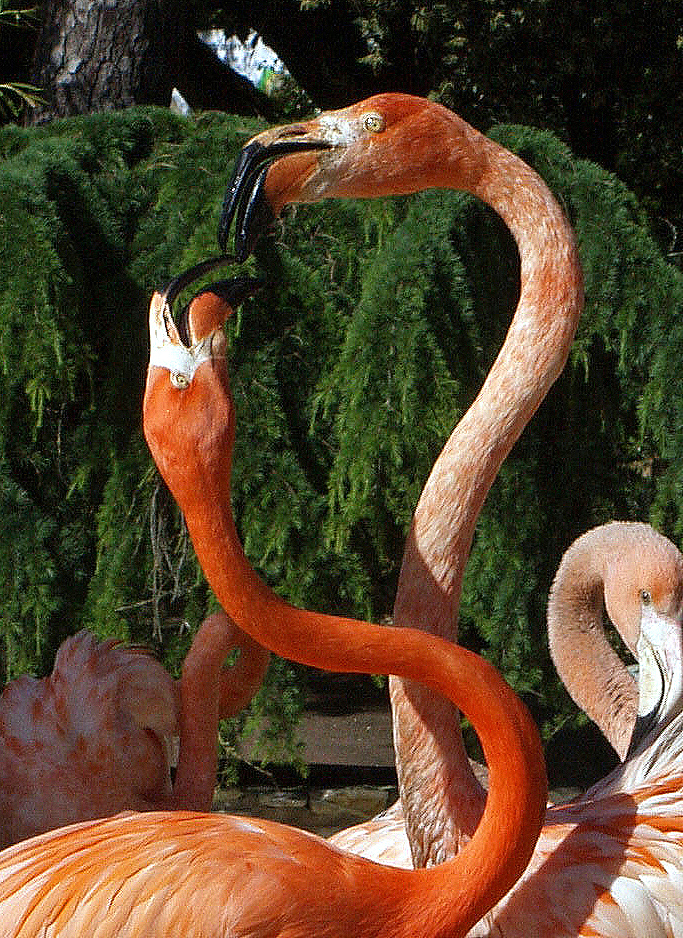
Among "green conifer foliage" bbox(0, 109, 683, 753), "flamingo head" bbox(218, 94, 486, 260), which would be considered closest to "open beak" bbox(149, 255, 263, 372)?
"flamingo head" bbox(218, 94, 486, 260)

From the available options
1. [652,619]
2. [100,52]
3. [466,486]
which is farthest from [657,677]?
[100,52]

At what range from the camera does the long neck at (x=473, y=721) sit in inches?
70.4

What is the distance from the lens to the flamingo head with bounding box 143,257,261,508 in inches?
65.6

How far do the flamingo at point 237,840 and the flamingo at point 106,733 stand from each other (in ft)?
1.93

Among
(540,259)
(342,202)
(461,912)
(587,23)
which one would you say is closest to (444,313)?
(342,202)

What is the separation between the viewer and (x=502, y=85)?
22.7ft

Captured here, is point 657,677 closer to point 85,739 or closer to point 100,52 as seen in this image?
point 85,739

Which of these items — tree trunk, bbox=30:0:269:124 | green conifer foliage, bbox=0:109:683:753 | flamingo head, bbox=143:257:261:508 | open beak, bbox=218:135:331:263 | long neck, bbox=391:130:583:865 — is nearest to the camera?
flamingo head, bbox=143:257:261:508

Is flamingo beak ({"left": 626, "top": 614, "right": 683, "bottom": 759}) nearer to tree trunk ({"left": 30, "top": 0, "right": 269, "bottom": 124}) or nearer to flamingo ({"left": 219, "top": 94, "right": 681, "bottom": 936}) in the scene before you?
flamingo ({"left": 219, "top": 94, "right": 681, "bottom": 936})

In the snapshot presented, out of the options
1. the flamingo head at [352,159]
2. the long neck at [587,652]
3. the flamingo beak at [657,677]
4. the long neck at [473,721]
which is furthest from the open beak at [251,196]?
the long neck at [587,652]

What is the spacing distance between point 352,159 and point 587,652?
1694mm

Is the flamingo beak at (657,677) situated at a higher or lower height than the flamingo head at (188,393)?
lower

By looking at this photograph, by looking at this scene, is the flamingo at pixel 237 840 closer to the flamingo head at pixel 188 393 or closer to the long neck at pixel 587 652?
the flamingo head at pixel 188 393

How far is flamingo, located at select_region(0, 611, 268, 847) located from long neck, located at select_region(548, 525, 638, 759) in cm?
95
